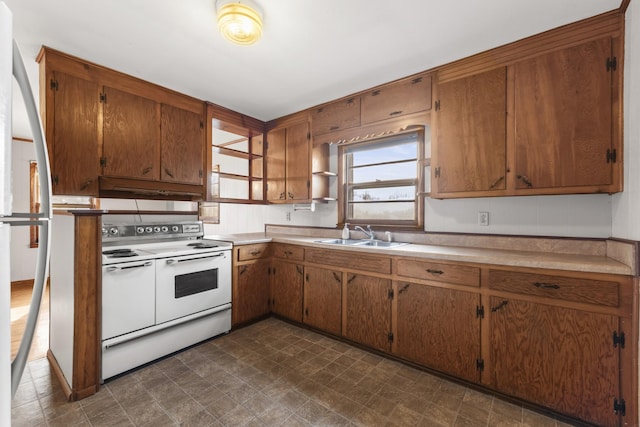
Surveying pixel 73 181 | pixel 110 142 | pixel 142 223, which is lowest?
pixel 142 223

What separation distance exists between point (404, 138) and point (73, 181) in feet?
9.76

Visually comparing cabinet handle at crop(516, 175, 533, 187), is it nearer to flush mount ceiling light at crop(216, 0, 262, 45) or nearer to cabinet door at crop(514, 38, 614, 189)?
cabinet door at crop(514, 38, 614, 189)

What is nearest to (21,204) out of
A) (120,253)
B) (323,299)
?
(120,253)

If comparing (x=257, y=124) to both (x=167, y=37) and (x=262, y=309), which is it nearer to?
(x=167, y=37)

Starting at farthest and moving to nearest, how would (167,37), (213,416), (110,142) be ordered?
(110,142) → (167,37) → (213,416)

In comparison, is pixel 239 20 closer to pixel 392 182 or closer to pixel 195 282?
pixel 392 182

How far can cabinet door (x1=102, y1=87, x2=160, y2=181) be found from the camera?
8.32 ft

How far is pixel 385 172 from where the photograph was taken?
3.10 m

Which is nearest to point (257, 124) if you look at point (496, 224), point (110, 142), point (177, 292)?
point (110, 142)

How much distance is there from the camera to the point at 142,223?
2811mm

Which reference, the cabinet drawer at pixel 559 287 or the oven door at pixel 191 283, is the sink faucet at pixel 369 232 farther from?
the oven door at pixel 191 283

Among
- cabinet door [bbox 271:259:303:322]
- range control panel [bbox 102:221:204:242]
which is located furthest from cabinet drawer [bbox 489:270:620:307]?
range control panel [bbox 102:221:204:242]

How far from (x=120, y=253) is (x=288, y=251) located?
1.51 m

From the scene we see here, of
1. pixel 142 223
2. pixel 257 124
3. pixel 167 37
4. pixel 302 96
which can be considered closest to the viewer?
pixel 167 37
